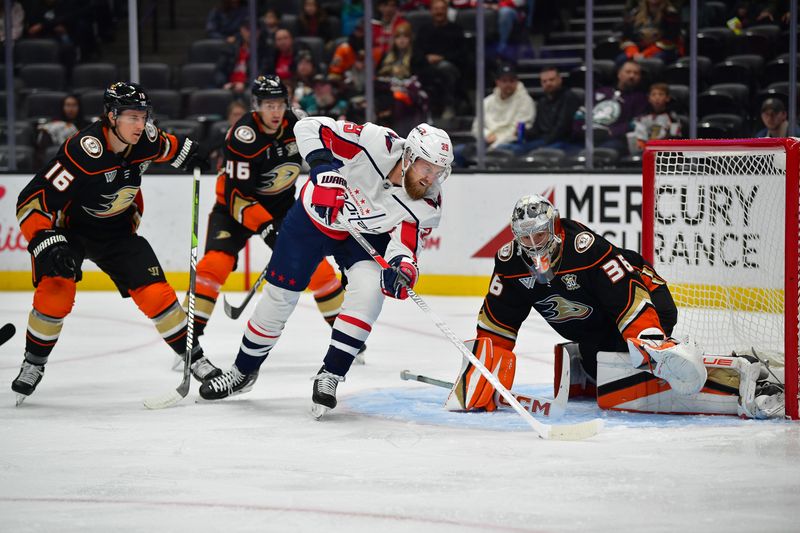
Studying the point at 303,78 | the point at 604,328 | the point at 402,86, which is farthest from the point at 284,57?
the point at 604,328

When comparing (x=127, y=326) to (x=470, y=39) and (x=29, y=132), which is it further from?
(x=470, y=39)

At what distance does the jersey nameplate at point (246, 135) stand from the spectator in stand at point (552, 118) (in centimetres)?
284

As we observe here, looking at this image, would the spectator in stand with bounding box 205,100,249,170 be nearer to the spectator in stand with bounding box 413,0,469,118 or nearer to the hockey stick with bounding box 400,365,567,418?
the spectator in stand with bounding box 413,0,469,118

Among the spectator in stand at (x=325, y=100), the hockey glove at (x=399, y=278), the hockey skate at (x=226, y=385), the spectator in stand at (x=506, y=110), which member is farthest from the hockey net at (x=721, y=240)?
the spectator in stand at (x=325, y=100)

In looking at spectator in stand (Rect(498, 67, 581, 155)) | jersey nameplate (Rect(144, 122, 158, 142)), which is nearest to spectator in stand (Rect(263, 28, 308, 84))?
spectator in stand (Rect(498, 67, 581, 155))

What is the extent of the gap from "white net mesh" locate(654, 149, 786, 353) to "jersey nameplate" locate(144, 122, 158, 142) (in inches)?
74.8

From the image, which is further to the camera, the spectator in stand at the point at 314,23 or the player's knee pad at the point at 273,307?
the spectator in stand at the point at 314,23

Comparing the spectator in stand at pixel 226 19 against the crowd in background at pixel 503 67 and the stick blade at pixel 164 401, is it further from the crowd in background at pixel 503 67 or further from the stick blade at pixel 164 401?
the stick blade at pixel 164 401

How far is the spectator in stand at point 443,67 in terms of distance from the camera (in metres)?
7.79

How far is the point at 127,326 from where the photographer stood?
6422 mm

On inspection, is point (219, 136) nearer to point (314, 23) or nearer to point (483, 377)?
point (314, 23)

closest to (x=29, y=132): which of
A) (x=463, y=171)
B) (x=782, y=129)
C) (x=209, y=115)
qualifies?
(x=209, y=115)

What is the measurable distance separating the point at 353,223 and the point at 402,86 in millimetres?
3966

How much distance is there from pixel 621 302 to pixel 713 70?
3.76 meters
